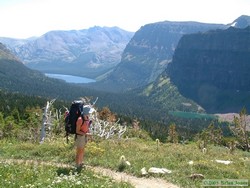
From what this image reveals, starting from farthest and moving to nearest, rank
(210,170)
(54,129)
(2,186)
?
(54,129), (210,170), (2,186)

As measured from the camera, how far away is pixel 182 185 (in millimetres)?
17938

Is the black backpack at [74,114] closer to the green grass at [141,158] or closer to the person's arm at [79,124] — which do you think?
the person's arm at [79,124]

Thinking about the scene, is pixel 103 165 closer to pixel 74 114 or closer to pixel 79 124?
pixel 79 124

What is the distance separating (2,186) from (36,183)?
1.25 metres

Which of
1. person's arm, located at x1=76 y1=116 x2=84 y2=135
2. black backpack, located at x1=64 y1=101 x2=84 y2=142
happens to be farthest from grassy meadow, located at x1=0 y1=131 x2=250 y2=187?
black backpack, located at x1=64 y1=101 x2=84 y2=142

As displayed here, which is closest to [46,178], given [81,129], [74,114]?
[81,129]

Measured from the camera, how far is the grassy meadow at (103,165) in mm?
15664

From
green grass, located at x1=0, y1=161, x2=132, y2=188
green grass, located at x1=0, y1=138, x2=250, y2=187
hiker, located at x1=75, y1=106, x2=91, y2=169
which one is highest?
hiker, located at x1=75, y1=106, x2=91, y2=169

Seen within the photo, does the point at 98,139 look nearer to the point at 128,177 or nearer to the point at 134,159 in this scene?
the point at 134,159

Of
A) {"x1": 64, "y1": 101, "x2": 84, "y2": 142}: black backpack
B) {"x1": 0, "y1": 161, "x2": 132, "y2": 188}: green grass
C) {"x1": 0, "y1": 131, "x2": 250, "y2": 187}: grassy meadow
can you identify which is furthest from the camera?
{"x1": 64, "y1": 101, "x2": 84, "y2": 142}: black backpack

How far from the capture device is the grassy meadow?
15664mm

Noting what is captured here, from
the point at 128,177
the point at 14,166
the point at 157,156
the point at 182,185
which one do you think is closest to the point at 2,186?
the point at 14,166

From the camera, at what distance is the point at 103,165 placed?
70.2 feet

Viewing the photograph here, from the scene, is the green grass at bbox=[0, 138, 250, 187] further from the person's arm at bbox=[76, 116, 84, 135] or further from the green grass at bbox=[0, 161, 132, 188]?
the person's arm at bbox=[76, 116, 84, 135]
